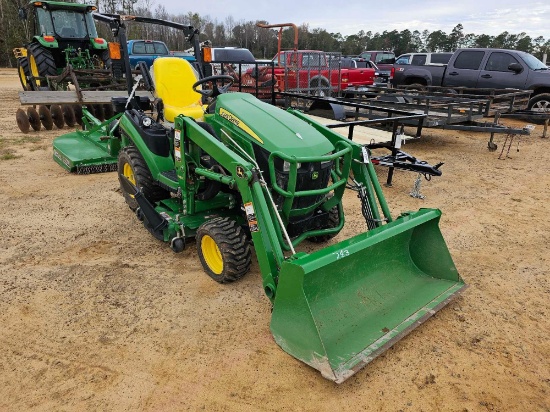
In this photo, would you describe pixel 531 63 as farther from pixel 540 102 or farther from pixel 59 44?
pixel 59 44

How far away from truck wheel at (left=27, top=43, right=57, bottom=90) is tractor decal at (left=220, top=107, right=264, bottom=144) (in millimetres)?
8998

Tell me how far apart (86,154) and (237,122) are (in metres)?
3.73

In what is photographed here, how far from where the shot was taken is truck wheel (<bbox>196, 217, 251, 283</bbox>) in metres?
3.24

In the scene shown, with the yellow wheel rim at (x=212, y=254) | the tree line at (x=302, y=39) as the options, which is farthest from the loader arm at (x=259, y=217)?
the tree line at (x=302, y=39)

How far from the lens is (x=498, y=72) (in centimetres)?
1118

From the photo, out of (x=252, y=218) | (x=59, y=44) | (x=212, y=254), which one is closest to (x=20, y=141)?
(x=59, y=44)

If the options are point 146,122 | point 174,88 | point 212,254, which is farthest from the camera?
point 174,88

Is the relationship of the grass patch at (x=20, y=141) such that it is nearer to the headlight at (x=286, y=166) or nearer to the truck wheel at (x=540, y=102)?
the headlight at (x=286, y=166)

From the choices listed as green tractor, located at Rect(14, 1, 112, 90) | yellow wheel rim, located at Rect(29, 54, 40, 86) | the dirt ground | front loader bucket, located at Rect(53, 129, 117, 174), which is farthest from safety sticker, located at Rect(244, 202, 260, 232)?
yellow wheel rim, located at Rect(29, 54, 40, 86)

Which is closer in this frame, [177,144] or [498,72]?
[177,144]

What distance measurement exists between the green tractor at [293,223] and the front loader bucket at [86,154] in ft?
6.97

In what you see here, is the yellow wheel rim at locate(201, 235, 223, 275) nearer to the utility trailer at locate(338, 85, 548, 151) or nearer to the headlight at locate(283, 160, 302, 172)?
the headlight at locate(283, 160, 302, 172)

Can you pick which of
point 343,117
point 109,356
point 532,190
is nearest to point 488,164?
point 532,190

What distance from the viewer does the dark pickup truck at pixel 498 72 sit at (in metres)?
10.7
